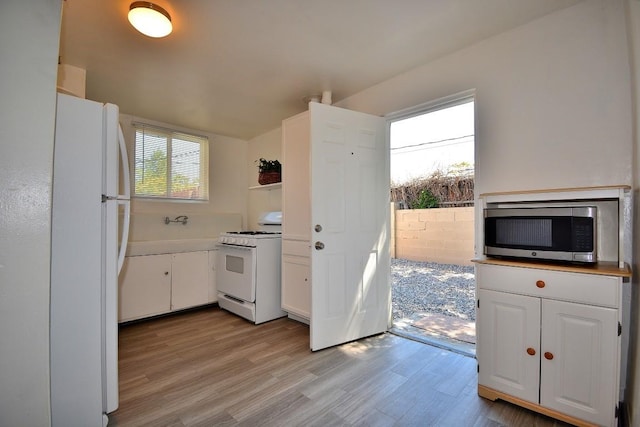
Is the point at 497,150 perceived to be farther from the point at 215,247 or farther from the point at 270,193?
the point at 215,247

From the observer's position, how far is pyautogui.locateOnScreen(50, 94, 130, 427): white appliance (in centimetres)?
142

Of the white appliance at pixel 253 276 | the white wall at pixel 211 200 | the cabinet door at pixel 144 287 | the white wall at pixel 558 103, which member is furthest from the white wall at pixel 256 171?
the white wall at pixel 558 103

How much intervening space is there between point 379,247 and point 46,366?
94.0 inches

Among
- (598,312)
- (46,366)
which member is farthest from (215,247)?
(598,312)

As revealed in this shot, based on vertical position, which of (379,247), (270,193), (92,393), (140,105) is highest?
(140,105)

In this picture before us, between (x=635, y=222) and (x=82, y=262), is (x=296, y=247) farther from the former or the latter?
(x=635, y=222)

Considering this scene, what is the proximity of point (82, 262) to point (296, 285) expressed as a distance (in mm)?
1921

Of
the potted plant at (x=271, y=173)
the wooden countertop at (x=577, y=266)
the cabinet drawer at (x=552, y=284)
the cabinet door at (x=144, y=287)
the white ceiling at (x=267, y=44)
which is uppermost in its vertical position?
the white ceiling at (x=267, y=44)

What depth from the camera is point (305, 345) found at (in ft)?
8.62

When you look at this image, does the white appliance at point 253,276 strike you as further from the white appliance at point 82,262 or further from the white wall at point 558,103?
the white wall at point 558,103

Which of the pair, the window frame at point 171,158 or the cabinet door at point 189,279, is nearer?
the cabinet door at point 189,279

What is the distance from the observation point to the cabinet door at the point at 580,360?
1.44m

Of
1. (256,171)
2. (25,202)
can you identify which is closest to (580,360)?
(25,202)

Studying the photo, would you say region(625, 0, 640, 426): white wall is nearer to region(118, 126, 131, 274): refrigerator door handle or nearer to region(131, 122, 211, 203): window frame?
region(118, 126, 131, 274): refrigerator door handle
